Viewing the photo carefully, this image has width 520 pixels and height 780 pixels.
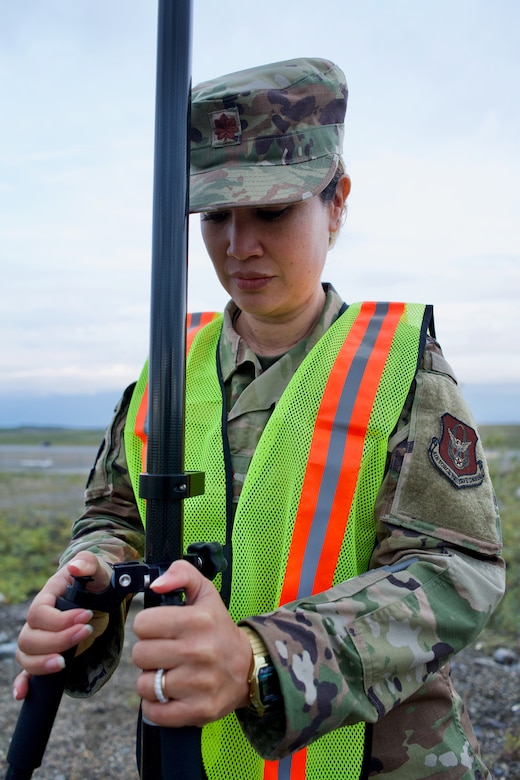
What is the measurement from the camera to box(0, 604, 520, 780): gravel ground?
→ 3.26m

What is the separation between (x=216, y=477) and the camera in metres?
1.67

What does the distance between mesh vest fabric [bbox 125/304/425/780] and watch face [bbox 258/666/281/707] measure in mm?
376

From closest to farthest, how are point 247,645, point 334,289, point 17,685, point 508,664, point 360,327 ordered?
point 247,645 → point 17,685 → point 360,327 → point 334,289 → point 508,664

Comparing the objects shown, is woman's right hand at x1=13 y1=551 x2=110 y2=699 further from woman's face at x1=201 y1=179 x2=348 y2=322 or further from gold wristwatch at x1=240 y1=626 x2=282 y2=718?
woman's face at x1=201 y1=179 x2=348 y2=322

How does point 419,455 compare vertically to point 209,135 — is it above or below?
below

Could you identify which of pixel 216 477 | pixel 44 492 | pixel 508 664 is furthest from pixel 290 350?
pixel 44 492

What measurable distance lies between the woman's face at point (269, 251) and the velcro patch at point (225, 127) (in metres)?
0.17

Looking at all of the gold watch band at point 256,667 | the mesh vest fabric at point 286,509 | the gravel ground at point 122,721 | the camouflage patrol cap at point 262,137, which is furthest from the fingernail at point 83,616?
the gravel ground at point 122,721

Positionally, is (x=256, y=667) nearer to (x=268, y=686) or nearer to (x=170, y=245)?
(x=268, y=686)

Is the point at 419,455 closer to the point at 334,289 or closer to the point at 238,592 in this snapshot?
the point at 238,592

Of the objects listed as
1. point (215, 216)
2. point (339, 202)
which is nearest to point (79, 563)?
point (215, 216)

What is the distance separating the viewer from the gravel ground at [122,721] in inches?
128

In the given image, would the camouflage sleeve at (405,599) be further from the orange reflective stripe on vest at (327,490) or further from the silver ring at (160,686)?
the silver ring at (160,686)

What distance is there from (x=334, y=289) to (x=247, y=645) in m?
1.18
